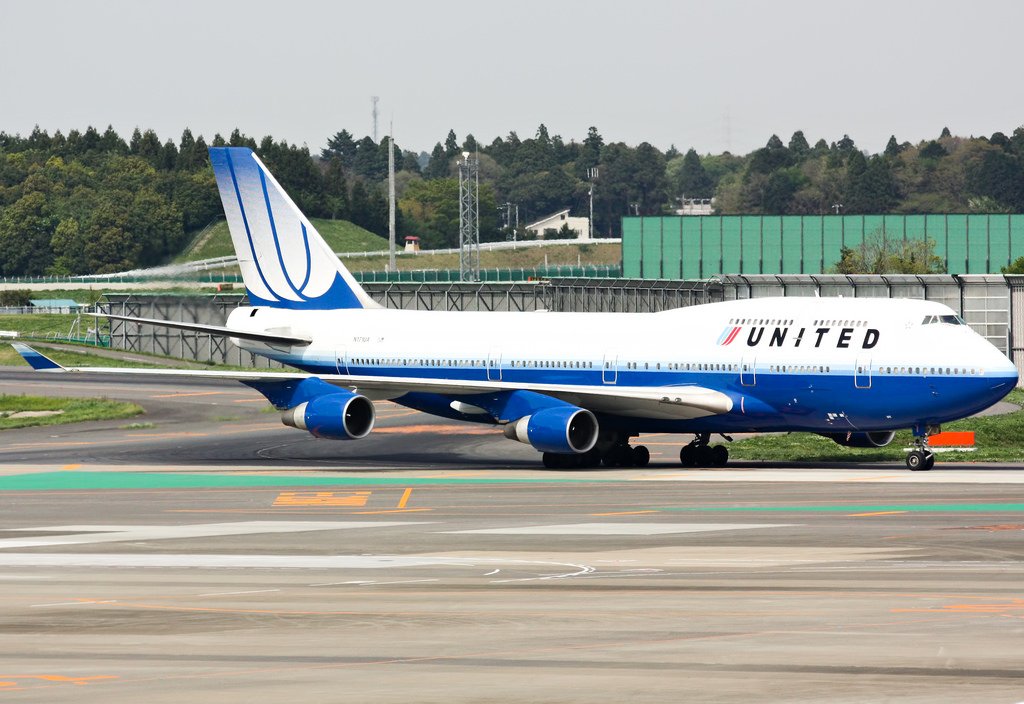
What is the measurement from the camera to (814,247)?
130 metres

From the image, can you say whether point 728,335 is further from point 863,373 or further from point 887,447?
point 887,447

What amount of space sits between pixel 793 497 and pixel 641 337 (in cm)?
1019

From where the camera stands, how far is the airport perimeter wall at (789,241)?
5015 inches

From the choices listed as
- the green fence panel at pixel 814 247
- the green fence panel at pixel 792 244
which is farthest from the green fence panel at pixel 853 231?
the green fence panel at pixel 792 244

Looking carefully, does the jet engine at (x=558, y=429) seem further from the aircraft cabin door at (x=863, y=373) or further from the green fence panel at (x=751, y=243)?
the green fence panel at (x=751, y=243)

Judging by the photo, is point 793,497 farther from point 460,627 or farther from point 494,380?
point 460,627

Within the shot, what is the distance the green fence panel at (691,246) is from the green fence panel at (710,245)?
0.27m

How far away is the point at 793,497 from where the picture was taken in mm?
37500

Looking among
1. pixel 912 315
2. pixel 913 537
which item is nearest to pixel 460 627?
pixel 913 537

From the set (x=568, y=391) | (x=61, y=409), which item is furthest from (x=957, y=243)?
(x=568, y=391)

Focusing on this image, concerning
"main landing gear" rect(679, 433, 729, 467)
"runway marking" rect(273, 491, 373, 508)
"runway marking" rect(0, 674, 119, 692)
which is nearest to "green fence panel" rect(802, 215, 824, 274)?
"main landing gear" rect(679, 433, 729, 467)

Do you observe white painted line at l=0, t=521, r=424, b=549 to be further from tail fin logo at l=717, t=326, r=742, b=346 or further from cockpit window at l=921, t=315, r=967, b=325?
cockpit window at l=921, t=315, r=967, b=325

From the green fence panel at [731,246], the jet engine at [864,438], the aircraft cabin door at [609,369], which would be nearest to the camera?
the jet engine at [864,438]

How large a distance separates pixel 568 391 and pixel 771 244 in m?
87.6
